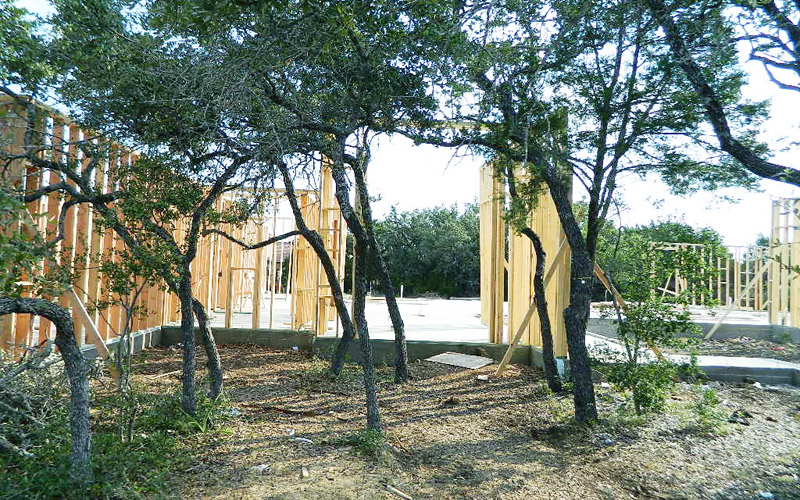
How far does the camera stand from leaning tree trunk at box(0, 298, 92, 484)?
7.78ft

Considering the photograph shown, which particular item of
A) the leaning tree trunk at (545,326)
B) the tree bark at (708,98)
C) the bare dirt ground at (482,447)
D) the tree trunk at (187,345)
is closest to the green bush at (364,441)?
the bare dirt ground at (482,447)

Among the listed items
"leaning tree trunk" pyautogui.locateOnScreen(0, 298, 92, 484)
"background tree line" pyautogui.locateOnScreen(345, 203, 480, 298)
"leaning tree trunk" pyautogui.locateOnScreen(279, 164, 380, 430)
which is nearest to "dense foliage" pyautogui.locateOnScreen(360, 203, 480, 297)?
"background tree line" pyautogui.locateOnScreen(345, 203, 480, 298)

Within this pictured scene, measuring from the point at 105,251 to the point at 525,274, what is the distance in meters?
5.82

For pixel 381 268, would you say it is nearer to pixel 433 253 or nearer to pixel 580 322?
pixel 580 322

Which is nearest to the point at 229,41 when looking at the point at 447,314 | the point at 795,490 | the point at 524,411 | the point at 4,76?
the point at 4,76

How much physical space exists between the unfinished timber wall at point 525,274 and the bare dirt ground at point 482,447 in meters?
1.03

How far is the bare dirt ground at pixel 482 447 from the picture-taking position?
3.34m

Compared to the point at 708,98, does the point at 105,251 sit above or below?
below

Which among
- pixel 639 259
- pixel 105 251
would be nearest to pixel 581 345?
pixel 639 259

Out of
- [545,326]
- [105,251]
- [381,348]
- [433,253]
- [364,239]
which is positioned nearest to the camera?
[364,239]

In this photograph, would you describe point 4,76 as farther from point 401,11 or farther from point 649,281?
point 649,281

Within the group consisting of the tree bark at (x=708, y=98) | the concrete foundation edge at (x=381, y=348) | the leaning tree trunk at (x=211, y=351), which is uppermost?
the tree bark at (x=708, y=98)

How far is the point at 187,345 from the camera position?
4176 mm

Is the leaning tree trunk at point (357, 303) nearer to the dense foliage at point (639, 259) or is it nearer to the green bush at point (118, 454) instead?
the green bush at point (118, 454)
